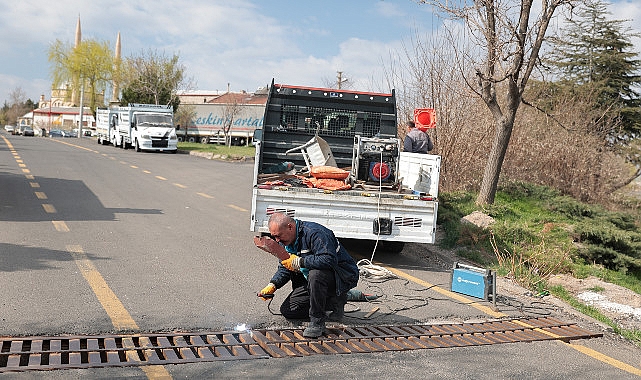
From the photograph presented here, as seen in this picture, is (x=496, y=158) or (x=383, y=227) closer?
(x=383, y=227)

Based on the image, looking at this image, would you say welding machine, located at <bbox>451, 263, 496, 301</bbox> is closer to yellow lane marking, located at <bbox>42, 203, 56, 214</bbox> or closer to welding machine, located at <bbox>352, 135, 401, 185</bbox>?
welding machine, located at <bbox>352, 135, 401, 185</bbox>

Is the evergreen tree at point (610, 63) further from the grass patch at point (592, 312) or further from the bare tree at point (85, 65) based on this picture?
the bare tree at point (85, 65)

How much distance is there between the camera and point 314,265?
592 cm

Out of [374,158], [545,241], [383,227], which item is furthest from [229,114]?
[383,227]

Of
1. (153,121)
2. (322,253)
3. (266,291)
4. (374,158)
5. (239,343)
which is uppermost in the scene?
(153,121)

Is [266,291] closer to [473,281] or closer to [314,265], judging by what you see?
[314,265]

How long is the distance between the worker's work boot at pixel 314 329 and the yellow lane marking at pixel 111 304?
1.47 meters

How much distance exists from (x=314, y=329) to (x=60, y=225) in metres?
6.51

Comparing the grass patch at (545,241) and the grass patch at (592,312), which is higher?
the grass patch at (545,241)

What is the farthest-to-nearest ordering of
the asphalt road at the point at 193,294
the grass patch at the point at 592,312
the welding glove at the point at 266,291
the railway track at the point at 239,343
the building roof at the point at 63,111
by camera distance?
the building roof at the point at 63,111 < the grass patch at the point at 592,312 < the welding glove at the point at 266,291 < the asphalt road at the point at 193,294 < the railway track at the point at 239,343

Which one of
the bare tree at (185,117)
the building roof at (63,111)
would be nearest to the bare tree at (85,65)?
the bare tree at (185,117)

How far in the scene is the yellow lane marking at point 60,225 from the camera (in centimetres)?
1045

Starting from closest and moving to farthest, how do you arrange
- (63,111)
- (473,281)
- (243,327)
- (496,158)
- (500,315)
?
(243,327) → (500,315) → (473,281) → (496,158) → (63,111)

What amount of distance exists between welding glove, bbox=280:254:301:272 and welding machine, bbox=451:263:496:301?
272 centimetres
